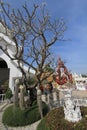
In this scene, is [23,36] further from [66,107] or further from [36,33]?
[66,107]

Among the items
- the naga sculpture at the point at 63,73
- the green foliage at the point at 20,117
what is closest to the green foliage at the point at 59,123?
the green foliage at the point at 20,117

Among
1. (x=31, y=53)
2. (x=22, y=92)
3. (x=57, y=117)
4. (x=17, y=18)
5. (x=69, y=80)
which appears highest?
(x=17, y=18)

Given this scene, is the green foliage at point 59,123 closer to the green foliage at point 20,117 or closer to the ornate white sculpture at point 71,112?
the ornate white sculpture at point 71,112

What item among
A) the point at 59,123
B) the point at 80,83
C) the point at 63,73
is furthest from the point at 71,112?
the point at 80,83

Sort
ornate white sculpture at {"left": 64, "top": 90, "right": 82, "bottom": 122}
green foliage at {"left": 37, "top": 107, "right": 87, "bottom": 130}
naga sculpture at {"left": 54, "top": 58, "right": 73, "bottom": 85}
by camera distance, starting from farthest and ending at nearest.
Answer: naga sculpture at {"left": 54, "top": 58, "right": 73, "bottom": 85}
ornate white sculpture at {"left": 64, "top": 90, "right": 82, "bottom": 122}
green foliage at {"left": 37, "top": 107, "right": 87, "bottom": 130}

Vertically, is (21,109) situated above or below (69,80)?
below

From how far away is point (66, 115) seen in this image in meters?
7.54

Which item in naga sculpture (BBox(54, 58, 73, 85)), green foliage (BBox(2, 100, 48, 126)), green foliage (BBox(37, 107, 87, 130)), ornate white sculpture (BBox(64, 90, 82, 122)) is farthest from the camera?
naga sculpture (BBox(54, 58, 73, 85))

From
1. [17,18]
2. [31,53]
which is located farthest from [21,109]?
[17,18]

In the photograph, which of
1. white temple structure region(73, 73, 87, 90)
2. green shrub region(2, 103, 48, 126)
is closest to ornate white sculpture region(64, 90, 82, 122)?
green shrub region(2, 103, 48, 126)

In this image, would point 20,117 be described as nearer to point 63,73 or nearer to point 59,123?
point 59,123

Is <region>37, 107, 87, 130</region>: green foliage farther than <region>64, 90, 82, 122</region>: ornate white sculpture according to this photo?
No

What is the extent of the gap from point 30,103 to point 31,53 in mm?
3648

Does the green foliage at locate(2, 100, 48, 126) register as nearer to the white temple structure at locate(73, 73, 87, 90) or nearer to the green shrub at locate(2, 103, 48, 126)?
the green shrub at locate(2, 103, 48, 126)
